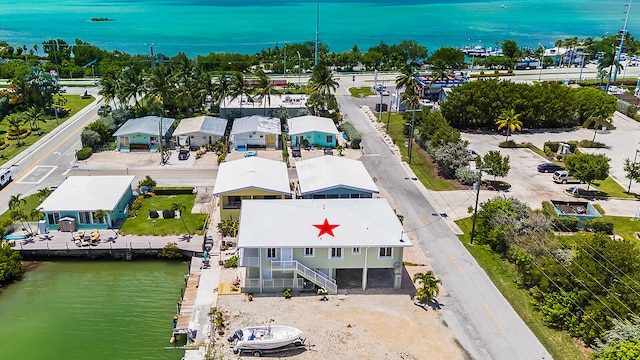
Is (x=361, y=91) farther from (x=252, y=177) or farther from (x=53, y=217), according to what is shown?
(x=53, y=217)

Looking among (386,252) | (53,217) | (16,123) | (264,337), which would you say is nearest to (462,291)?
(386,252)

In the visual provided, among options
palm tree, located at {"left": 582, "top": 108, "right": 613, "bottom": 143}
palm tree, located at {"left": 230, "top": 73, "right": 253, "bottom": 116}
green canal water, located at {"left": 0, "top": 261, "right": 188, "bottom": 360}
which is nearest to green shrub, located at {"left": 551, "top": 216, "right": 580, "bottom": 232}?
green canal water, located at {"left": 0, "top": 261, "right": 188, "bottom": 360}

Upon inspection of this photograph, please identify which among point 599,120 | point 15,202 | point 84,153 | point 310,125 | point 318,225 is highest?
point 599,120

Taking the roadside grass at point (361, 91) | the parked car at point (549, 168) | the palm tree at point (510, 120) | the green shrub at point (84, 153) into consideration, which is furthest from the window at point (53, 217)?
the roadside grass at point (361, 91)

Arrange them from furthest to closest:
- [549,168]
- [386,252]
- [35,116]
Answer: [35,116], [549,168], [386,252]

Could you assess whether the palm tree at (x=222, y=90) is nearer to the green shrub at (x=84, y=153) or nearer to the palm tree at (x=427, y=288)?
the green shrub at (x=84, y=153)

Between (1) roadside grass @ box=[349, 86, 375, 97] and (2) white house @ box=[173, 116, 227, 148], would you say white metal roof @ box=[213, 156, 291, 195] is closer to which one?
(2) white house @ box=[173, 116, 227, 148]
